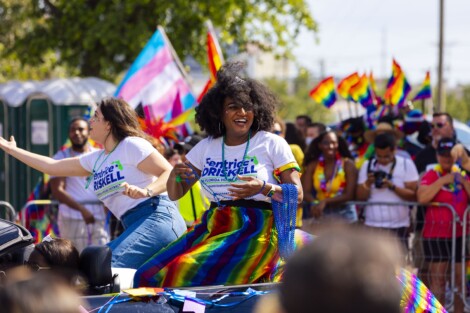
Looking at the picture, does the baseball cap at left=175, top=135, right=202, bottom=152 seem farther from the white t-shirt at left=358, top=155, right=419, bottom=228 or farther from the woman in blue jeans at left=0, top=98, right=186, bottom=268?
the woman in blue jeans at left=0, top=98, right=186, bottom=268

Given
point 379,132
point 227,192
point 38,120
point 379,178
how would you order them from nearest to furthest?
point 227,192 → point 379,178 → point 379,132 → point 38,120

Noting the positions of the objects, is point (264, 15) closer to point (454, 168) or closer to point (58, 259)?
point (454, 168)

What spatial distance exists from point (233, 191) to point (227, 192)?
0.24 metres

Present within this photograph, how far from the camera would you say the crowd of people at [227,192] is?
4.91 m

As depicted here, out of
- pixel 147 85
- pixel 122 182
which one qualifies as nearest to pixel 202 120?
pixel 122 182

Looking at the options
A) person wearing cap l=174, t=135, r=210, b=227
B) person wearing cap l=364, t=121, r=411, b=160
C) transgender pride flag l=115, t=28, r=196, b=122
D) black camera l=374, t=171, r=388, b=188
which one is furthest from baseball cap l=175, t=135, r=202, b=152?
person wearing cap l=364, t=121, r=411, b=160

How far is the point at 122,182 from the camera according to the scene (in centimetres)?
586

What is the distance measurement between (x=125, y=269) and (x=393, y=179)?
13.9 feet

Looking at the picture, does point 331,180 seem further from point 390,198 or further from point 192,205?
point 192,205

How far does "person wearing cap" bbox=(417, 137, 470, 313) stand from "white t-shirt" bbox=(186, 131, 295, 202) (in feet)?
11.7

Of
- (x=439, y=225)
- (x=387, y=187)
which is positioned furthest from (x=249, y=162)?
(x=387, y=187)

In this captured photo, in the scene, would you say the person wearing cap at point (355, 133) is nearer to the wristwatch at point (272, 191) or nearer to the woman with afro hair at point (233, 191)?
the woman with afro hair at point (233, 191)

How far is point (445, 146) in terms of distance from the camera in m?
8.39

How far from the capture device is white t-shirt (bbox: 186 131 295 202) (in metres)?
5.11
